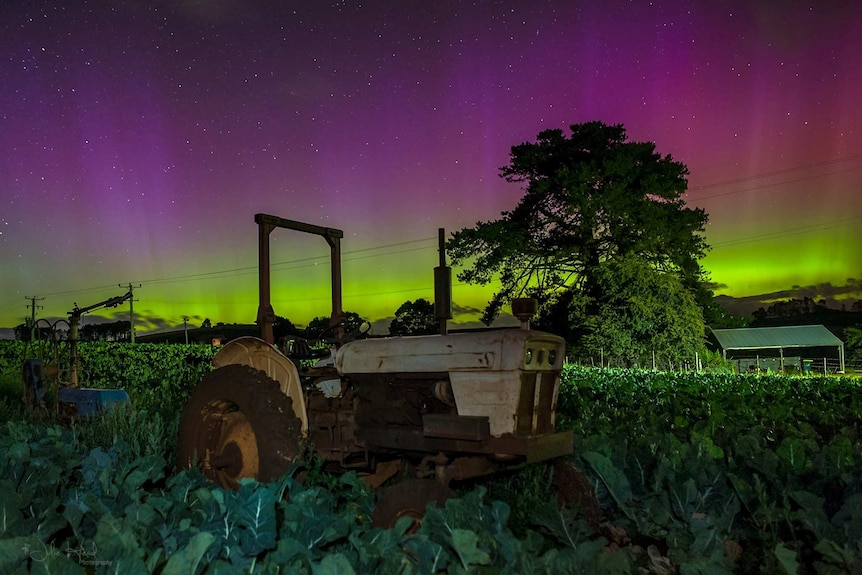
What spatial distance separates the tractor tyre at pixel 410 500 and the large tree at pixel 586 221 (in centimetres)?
2411

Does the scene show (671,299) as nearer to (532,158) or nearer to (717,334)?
(532,158)

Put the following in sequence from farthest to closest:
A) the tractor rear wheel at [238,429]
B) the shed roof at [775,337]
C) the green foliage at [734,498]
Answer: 1. the shed roof at [775,337]
2. the tractor rear wheel at [238,429]
3. the green foliage at [734,498]

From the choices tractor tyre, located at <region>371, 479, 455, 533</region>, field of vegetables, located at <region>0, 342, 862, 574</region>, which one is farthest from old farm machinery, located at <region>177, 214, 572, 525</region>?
field of vegetables, located at <region>0, 342, 862, 574</region>

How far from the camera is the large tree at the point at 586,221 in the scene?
27.2m

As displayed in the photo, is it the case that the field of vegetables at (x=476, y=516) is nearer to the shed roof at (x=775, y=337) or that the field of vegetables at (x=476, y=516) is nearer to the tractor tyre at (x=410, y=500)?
the tractor tyre at (x=410, y=500)

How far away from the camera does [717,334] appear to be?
147ft

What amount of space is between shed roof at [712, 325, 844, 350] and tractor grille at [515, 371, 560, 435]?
4200 centimetres

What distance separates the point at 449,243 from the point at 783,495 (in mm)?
25627

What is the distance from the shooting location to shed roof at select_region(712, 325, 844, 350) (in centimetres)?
4309

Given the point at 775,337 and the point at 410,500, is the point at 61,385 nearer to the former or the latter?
the point at 410,500

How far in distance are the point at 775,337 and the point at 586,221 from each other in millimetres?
24214

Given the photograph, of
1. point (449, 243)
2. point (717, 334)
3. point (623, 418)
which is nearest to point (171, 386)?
point (623, 418)

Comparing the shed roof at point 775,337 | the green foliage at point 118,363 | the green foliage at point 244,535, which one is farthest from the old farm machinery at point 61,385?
the shed roof at point 775,337
